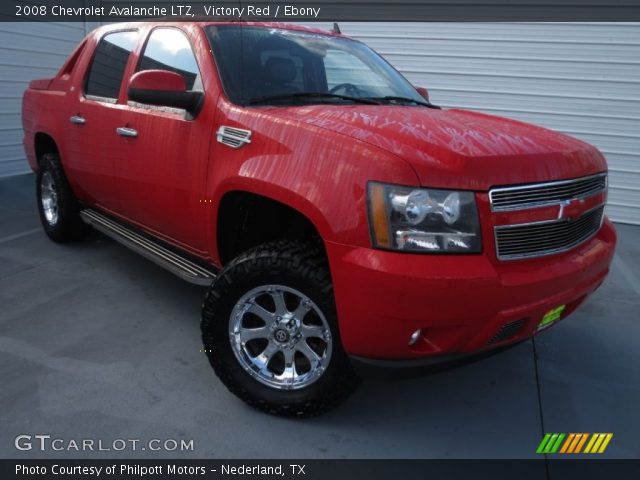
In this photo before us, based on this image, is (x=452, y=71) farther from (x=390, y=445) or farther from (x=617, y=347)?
(x=390, y=445)

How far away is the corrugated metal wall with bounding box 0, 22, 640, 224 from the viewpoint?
7066mm

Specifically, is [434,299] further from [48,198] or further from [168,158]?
[48,198]

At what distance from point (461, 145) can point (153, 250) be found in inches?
82.7

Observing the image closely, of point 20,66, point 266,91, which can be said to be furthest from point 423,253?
point 20,66

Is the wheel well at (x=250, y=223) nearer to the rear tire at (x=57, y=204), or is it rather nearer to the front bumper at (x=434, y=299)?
the front bumper at (x=434, y=299)

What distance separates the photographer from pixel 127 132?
11.4ft

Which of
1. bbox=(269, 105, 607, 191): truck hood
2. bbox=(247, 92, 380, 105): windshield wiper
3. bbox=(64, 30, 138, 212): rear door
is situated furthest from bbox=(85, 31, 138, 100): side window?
bbox=(269, 105, 607, 191): truck hood

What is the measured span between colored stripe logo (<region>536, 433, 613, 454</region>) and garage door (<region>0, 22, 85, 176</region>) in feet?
26.5

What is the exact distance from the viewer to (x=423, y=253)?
2.11 m

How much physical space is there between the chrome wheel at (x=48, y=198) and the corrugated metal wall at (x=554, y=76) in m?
5.08

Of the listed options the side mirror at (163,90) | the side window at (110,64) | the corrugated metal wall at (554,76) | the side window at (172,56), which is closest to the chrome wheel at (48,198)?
the side window at (110,64)

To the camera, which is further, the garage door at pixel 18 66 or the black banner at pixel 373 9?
the garage door at pixel 18 66

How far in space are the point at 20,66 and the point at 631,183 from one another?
343 inches

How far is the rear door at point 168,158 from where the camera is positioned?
296cm
